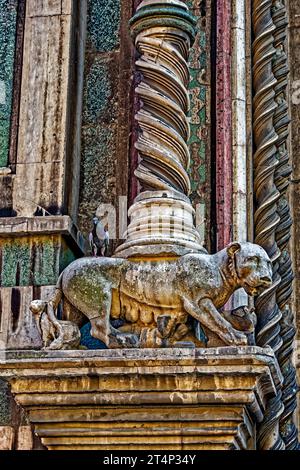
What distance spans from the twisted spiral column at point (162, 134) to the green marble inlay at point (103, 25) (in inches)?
28.8

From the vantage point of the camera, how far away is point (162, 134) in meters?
6.87

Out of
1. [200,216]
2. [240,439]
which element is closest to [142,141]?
[200,216]

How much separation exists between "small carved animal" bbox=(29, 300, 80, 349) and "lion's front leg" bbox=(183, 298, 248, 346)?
60cm

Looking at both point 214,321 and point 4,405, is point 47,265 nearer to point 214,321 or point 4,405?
point 4,405

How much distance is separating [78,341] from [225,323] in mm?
775

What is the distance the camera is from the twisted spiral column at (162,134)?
22.0 ft

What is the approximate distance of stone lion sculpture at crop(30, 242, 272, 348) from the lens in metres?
6.33

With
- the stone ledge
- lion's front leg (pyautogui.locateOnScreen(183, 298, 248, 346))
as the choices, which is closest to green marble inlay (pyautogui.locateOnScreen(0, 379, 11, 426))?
the stone ledge

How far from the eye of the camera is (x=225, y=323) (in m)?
6.28

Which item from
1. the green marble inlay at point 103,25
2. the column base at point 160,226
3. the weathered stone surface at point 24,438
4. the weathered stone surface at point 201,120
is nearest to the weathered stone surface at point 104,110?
the green marble inlay at point 103,25

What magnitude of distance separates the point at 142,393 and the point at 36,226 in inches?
56.6

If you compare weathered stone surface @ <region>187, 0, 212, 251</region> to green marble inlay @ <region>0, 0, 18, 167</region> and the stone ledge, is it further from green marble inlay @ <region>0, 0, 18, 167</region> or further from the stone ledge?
green marble inlay @ <region>0, 0, 18, 167</region>

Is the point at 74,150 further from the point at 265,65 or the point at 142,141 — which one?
the point at 265,65

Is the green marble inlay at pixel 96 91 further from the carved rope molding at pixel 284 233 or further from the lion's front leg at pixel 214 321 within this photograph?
the lion's front leg at pixel 214 321
